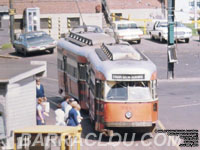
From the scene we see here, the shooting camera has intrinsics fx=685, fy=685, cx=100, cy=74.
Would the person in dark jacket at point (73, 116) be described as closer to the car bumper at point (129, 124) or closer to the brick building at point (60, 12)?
the car bumper at point (129, 124)

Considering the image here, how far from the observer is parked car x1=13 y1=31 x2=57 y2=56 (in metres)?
42.0

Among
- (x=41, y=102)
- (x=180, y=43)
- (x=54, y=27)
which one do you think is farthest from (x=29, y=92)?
(x=54, y=27)

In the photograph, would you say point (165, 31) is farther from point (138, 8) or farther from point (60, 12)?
point (138, 8)

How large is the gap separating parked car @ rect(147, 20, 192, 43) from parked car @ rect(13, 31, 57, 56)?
7909mm

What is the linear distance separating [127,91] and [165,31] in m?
26.0

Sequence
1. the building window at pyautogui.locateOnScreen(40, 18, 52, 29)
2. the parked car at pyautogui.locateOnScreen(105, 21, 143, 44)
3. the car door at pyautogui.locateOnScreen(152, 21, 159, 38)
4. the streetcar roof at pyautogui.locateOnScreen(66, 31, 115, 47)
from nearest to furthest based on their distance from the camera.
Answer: the streetcar roof at pyautogui.locateOnScreen(66, 31, 115, 47) < the parked car at pyautogui.locateOnScreen(105, 21, 143, 44) < the car door at pyautogui.locateOnScreen(152, 21, 159, 38) < the building window at pyautogui.locateOnScreen(40, 18, 52, 29)

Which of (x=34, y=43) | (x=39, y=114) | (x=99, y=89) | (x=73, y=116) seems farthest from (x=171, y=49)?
(x=73, y=116)

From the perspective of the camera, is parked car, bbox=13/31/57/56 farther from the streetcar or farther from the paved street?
the streetcar

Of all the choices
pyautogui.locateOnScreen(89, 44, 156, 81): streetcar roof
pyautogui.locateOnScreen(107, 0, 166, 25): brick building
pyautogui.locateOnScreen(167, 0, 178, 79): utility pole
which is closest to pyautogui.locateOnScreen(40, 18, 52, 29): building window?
pyautogui.locateOnScreen(107, 0, 166, 25): brick building

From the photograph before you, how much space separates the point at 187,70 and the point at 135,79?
16.6 m

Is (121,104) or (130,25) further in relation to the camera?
(130,25)

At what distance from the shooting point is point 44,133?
15234mm

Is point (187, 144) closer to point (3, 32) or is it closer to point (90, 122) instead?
point (90, 122)

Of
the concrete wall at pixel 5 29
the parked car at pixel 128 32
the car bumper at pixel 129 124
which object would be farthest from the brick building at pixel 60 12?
the car bumper at pixel 129 124
